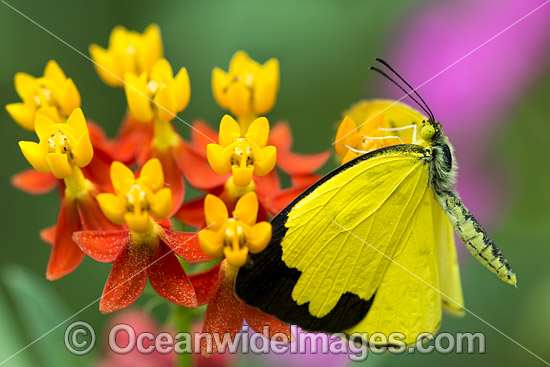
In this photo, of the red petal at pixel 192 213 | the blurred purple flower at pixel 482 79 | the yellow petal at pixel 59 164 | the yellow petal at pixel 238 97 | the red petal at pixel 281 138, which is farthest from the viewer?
the blurred purple flower at pixel 482 79

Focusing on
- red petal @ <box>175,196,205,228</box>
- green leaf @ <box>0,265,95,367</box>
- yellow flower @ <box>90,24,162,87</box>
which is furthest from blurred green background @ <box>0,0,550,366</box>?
red petal @ <box>175,196,205,228</box>

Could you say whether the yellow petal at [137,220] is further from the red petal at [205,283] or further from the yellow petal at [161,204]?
the red petal at [205,283]

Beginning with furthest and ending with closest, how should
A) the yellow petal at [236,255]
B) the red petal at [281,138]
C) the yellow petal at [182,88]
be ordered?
1. the red petal at [281,138]
2. the yellow petal at [182,88]
3. the yellow petal at [236,255]

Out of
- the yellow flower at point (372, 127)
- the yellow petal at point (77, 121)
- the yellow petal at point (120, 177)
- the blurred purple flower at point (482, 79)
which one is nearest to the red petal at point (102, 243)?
the yellow petal at point (120, 177)

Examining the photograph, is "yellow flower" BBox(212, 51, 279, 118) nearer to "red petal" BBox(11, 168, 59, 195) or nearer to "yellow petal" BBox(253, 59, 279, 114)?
"yellow petal" BBox(253, 59, 279, 114)

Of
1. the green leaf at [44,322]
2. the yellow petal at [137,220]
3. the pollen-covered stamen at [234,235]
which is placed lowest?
the green leaf at [44,322]

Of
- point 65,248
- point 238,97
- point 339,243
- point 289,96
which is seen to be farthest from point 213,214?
point 289,96

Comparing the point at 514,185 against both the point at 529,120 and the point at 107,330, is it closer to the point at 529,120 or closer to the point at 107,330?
the point at 529,120

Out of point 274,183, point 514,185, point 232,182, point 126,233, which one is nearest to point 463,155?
point 514,185
